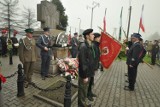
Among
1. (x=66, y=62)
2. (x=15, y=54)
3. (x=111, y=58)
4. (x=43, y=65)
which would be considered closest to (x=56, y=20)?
(x=66, y=62)

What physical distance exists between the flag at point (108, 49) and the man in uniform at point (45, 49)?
7.49 feet

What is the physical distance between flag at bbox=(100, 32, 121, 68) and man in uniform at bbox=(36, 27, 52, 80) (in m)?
2.28

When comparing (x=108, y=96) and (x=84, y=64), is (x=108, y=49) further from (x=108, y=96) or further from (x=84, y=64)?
(x=84, y=64)

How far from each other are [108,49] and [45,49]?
2.52 metres

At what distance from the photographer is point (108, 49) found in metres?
5.69

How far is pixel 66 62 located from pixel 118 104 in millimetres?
3726

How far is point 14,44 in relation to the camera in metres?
12.7

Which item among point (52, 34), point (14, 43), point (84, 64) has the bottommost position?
point (84, 64)

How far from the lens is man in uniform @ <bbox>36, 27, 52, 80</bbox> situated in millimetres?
6590

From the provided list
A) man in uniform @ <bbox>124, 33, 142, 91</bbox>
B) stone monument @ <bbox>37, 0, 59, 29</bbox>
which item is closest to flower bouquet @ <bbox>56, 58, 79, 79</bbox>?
stone monument @ <bbox>37, 0, 59, 29</bbox>

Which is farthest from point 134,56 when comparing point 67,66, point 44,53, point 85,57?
point 44,53

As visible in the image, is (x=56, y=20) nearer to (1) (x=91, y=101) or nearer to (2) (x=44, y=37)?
(2) (x=44, y=37)

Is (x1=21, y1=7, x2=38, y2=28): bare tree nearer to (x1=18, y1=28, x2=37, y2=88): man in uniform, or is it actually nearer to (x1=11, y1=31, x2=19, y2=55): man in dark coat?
(x1=11, y1=31, x2=19, y2=55): man in dark coat

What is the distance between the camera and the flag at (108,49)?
557cm
